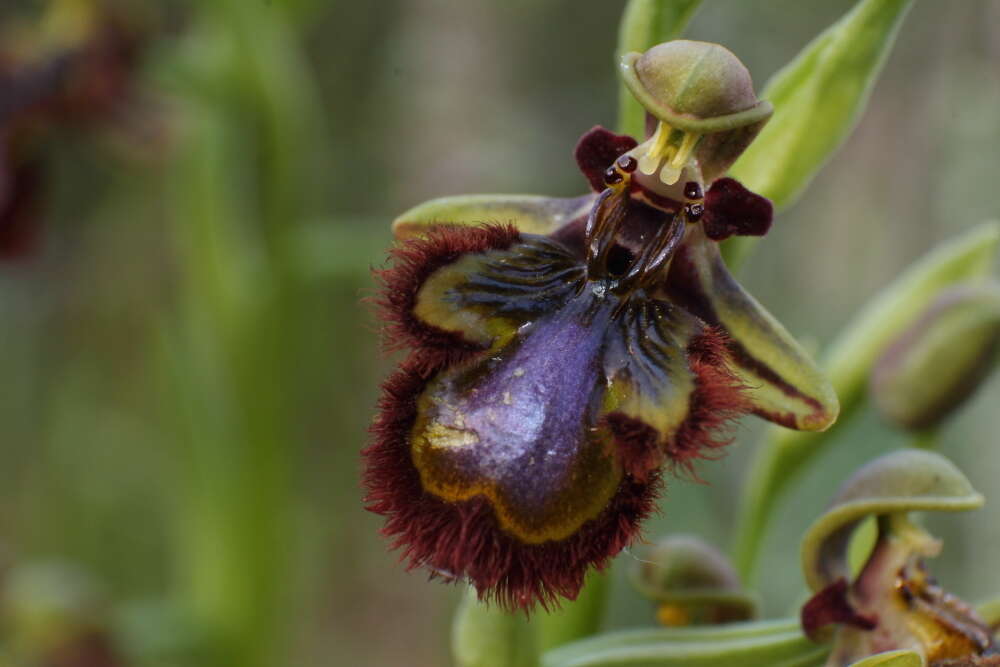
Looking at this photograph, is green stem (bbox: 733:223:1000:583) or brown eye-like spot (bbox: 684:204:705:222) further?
green stem (bbox: 733:223:1000:583)

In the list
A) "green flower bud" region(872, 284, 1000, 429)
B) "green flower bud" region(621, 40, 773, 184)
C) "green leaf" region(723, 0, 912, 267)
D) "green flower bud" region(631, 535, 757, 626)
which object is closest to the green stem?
"green flower bud" region(872, 284, 1000, 429)

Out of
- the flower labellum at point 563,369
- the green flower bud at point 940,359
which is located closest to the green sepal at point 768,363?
the flower labellum at point 563,369

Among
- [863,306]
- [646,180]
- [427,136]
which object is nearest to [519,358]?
[646,180]

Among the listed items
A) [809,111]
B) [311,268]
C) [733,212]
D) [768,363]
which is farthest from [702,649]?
[311,268]

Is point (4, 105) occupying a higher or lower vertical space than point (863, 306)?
higher

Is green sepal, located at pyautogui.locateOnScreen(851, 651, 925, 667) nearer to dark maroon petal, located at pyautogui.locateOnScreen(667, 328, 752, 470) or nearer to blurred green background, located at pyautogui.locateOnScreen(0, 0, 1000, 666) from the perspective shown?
dark maroon petal, located at pyautogui.locateOnScreen(667, 328, 752, 470)

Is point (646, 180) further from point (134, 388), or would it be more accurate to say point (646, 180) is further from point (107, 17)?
point (134, 388)
